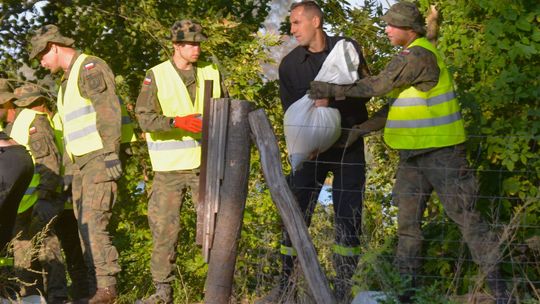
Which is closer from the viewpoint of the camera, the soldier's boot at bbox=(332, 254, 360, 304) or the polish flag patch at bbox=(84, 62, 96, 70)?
the soldier's boot at bbox=(332, 254, 360, 304)

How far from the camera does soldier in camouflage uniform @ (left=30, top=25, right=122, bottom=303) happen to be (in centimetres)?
776

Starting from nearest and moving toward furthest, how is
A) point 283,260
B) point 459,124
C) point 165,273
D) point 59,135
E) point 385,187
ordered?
point 459,124, point 283,260, point 165,273, point 59,135, point 385,187

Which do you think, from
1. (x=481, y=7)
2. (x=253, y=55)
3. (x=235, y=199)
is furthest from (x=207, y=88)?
(x=253, y=55)

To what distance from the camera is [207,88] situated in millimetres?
7090

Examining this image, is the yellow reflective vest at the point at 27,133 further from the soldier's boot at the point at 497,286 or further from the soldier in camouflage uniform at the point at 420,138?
the soldier's boot at the point at 497,286

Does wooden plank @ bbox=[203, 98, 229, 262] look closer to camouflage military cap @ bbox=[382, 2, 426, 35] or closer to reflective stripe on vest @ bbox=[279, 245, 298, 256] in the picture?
reflective stripe on vest @ bbox=[279, 245, 298, 256]

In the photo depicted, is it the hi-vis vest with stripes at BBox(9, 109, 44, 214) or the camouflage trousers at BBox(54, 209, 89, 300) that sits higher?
the hi-vis vest with stripes at BBox(9, 109, 44, 214)

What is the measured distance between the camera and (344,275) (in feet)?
23.4

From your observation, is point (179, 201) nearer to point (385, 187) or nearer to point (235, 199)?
point (235, 199)

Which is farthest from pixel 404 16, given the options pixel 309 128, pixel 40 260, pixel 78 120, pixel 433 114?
pixel 40 260

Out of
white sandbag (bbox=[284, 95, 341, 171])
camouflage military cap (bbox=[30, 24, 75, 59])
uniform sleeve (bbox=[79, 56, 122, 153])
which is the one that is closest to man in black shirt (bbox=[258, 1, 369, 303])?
white sandbag (bbox=[284, 95, 341, 171])

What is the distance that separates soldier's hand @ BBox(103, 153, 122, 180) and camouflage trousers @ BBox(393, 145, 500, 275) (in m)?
1.96

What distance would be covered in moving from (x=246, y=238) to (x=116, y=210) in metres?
1.47

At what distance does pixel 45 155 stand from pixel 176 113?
1161 mm
